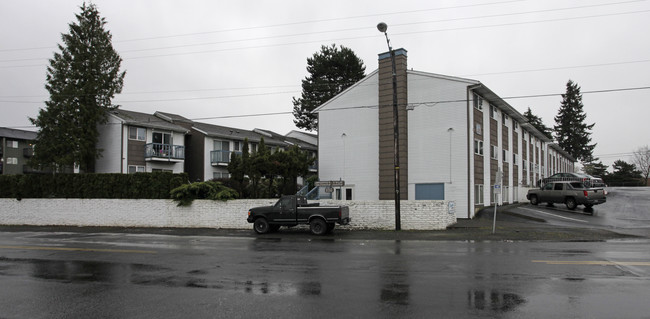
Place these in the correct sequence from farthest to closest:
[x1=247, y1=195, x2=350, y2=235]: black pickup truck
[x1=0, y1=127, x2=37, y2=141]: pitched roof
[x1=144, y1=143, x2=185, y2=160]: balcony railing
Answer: [x1=0, y1=127, x2=37, y2=141]: pitched roof
[x1=144, y1=143, x2=185, y2=160]: balcony railing
[x1=247, y1=195, x2=350, y2=235]: black pickup truck

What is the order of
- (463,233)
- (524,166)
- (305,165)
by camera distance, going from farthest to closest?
(524,166)
(305,165)
(463,233)

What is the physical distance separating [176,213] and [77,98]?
16353mm

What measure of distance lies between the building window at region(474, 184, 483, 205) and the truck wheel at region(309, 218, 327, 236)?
12.4 metres

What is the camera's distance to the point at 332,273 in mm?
9406

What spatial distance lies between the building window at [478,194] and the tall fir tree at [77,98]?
93.5ft

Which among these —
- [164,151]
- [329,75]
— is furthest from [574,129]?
[164,151]

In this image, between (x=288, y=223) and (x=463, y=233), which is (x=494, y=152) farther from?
(x=288, y=223)

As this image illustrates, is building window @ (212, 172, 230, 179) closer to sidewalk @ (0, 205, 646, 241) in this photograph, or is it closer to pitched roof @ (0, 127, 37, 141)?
sidewalk @ (0, 205, 646, 241)

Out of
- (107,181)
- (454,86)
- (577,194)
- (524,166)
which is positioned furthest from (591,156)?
(107,181)

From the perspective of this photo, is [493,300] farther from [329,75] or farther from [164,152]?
[329,75]

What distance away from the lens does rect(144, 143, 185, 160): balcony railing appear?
35.1 metres

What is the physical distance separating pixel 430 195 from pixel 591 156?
242 feet

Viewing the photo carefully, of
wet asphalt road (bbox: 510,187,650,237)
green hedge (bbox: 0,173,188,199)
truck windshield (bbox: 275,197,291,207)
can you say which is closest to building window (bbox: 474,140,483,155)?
wet asphalt road (bbox: 510,187,650,237)

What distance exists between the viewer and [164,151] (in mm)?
36000
